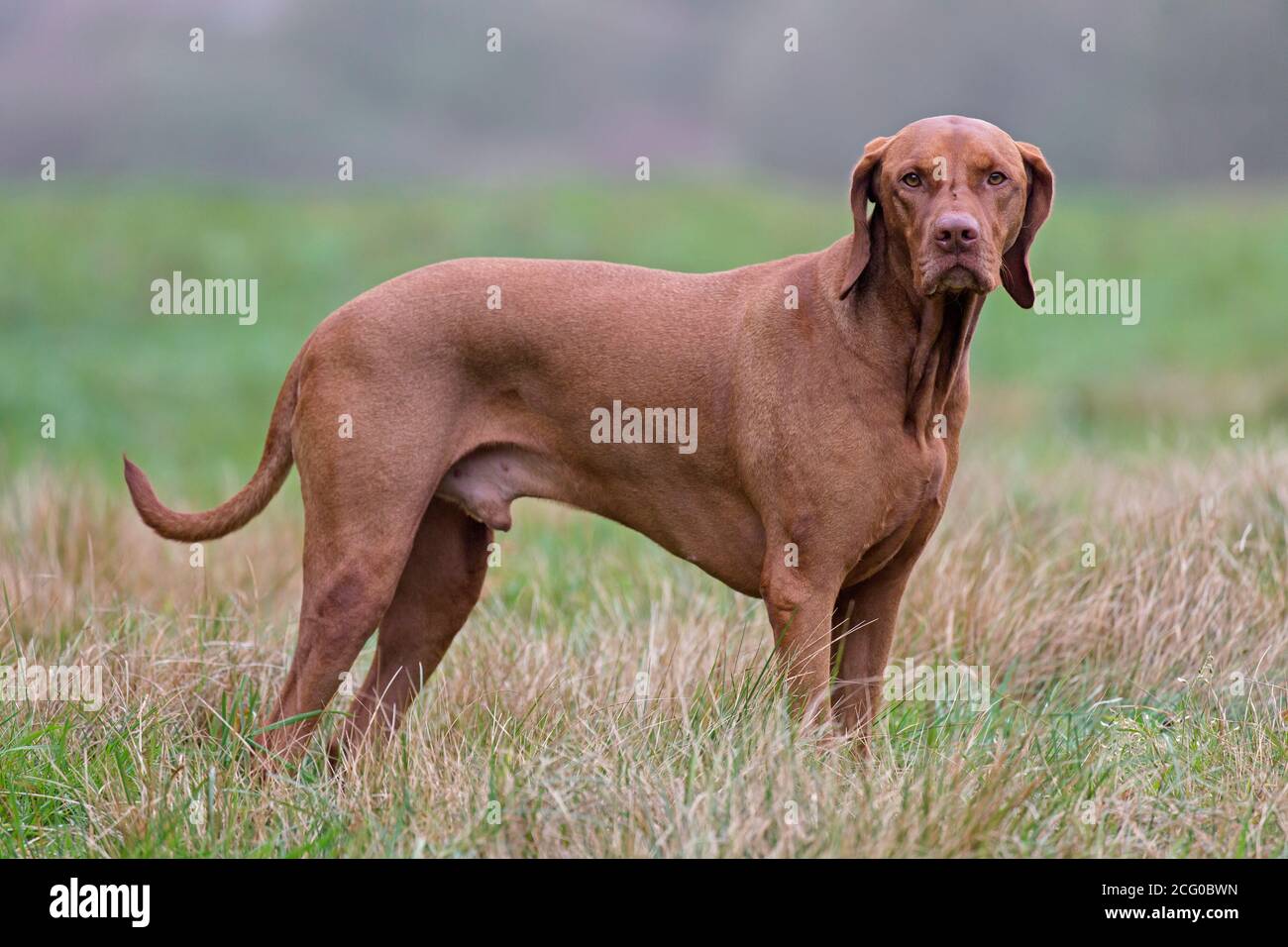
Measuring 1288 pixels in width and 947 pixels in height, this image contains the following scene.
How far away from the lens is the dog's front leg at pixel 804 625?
428cm

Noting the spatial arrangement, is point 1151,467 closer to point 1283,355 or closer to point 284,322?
point 1283,355

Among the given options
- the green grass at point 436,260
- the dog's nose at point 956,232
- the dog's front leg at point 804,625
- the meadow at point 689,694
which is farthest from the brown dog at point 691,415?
the green grass at point 436,260

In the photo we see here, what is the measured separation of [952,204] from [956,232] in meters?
0.11

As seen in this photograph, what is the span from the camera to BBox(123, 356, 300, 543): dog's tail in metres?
4.77

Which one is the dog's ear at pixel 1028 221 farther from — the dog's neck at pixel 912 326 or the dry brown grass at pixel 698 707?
the dry brown grass at pixel 698 707

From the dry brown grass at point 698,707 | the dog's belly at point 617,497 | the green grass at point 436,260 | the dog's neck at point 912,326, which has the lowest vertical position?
the dry brown grass at point 698,707

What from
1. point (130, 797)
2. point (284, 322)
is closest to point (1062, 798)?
point (130, 797)

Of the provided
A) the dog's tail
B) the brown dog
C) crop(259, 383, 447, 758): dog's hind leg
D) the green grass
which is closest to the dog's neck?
the brown dog

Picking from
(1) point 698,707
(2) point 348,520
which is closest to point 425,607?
(2) point 348,520

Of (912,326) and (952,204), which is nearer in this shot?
(952,204)

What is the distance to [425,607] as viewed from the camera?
4.96 m

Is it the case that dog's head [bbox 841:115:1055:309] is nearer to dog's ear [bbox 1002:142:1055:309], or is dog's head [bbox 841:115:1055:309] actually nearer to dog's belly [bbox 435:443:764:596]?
dog's ear [bbox 1002:142:1055:309]

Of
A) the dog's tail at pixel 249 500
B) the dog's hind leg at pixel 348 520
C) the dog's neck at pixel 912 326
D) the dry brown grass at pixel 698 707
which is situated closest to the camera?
the dry brown grass at pixel 698 707

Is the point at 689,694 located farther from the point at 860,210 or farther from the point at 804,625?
the point at 860,210
